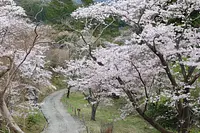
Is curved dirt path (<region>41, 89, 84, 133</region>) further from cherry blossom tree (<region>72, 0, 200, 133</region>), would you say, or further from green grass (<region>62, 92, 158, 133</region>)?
cherry blossom tree (<region>72, 0, 200, 133</region>)

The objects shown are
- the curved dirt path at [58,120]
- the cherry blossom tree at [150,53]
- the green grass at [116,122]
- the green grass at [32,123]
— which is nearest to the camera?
the cherry blossom tree at [150,53]

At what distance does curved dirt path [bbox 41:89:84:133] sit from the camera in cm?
1511

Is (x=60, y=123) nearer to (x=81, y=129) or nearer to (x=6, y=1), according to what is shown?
(x=81, y=129)

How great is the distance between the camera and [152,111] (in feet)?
52.1

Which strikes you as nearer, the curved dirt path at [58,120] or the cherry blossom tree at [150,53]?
the cherry blossom tree at [150,53]

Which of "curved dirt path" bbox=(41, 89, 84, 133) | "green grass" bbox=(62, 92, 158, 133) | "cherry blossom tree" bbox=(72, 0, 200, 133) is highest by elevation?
"cherry blossom tree" bbox=(72, 0, 200, 133)

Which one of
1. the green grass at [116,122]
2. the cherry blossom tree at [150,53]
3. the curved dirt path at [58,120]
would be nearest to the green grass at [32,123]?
the curved dirt path at [58,120]

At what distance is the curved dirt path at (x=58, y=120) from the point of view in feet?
49.6

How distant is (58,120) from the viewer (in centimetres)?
1747

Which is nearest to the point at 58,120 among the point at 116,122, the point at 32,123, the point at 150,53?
the point at 32,123

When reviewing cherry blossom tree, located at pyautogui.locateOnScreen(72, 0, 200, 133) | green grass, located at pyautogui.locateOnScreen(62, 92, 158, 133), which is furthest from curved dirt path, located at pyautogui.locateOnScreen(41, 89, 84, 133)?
cherry blossom tree, located at pyautogui.locateOnScreen(72, 0, 200, 133)

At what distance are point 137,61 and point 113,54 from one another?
2.62ft

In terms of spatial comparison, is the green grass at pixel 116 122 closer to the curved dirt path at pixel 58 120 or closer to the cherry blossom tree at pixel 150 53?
the curved dirt path at pixel 58 120

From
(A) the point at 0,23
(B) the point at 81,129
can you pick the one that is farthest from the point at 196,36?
(B) the point at 81,129
